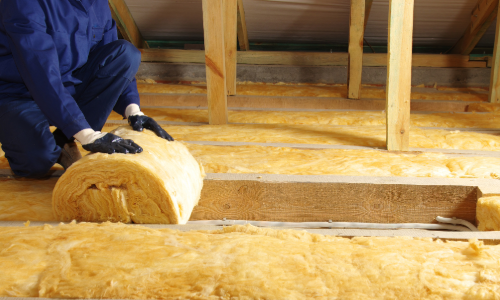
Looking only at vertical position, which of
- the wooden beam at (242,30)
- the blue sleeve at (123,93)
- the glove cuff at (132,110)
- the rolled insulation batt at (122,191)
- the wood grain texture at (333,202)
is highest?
the wooden beam at (242,30)

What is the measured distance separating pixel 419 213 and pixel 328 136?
0.94 meters

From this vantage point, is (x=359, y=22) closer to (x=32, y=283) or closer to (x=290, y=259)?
(x=290, y=259)

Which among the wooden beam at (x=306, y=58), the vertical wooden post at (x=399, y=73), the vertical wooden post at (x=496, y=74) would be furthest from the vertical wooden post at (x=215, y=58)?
the vertical wooden post at (x=496, y=74)

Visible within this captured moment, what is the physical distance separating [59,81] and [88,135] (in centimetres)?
25

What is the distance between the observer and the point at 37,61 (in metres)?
1.47

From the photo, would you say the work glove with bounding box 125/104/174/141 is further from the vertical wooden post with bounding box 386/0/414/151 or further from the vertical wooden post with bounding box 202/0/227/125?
the vertical wooden post with bounding box 386/0/414/151

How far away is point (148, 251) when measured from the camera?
111 cm

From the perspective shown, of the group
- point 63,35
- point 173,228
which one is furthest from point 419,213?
point 63,35

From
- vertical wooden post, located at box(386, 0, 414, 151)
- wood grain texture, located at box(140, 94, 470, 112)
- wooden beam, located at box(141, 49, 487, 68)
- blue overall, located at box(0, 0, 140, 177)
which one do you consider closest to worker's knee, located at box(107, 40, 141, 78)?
blue overall, located at box(0, 0, 140, 177)

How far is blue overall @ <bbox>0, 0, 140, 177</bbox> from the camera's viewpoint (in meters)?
1.48

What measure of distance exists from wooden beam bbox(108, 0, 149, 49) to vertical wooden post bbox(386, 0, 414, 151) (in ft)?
10.6

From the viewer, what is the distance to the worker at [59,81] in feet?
4.83

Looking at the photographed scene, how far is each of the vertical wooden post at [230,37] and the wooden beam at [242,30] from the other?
657 mm

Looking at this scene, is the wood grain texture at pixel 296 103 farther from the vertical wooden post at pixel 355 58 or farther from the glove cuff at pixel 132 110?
the glove cuff at pixel 132 110
